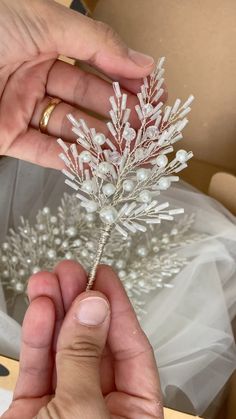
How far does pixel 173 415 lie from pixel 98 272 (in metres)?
0.20

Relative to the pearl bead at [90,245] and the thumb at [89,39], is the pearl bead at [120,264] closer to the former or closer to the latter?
the pearl bead at [90,245]

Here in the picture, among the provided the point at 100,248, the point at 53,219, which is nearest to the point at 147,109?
the point at 100,248

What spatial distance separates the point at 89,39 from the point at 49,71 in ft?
0.38

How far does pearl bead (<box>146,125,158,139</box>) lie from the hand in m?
0.08

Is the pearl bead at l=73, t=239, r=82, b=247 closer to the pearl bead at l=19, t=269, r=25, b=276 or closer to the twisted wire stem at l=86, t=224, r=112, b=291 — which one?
the pearl bead at l=19, t=269, r=25, b=276

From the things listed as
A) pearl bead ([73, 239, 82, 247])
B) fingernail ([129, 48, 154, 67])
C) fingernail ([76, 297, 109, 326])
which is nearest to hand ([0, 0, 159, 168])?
fingernail ([129, 48, 154, 67])

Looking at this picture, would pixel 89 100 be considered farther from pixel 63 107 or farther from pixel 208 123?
pixel 208 123

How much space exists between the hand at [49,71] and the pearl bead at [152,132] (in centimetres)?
8

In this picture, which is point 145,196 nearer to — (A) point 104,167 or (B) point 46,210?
(A) point 104,167

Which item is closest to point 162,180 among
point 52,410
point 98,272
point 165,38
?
point 98,272

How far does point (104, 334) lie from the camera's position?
0.48m

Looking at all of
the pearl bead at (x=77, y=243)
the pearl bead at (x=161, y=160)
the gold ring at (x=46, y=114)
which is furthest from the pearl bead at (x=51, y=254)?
the pearl bead at (x=161, y=160)

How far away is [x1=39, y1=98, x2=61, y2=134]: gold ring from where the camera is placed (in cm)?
67

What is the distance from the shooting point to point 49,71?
2.25 feet
